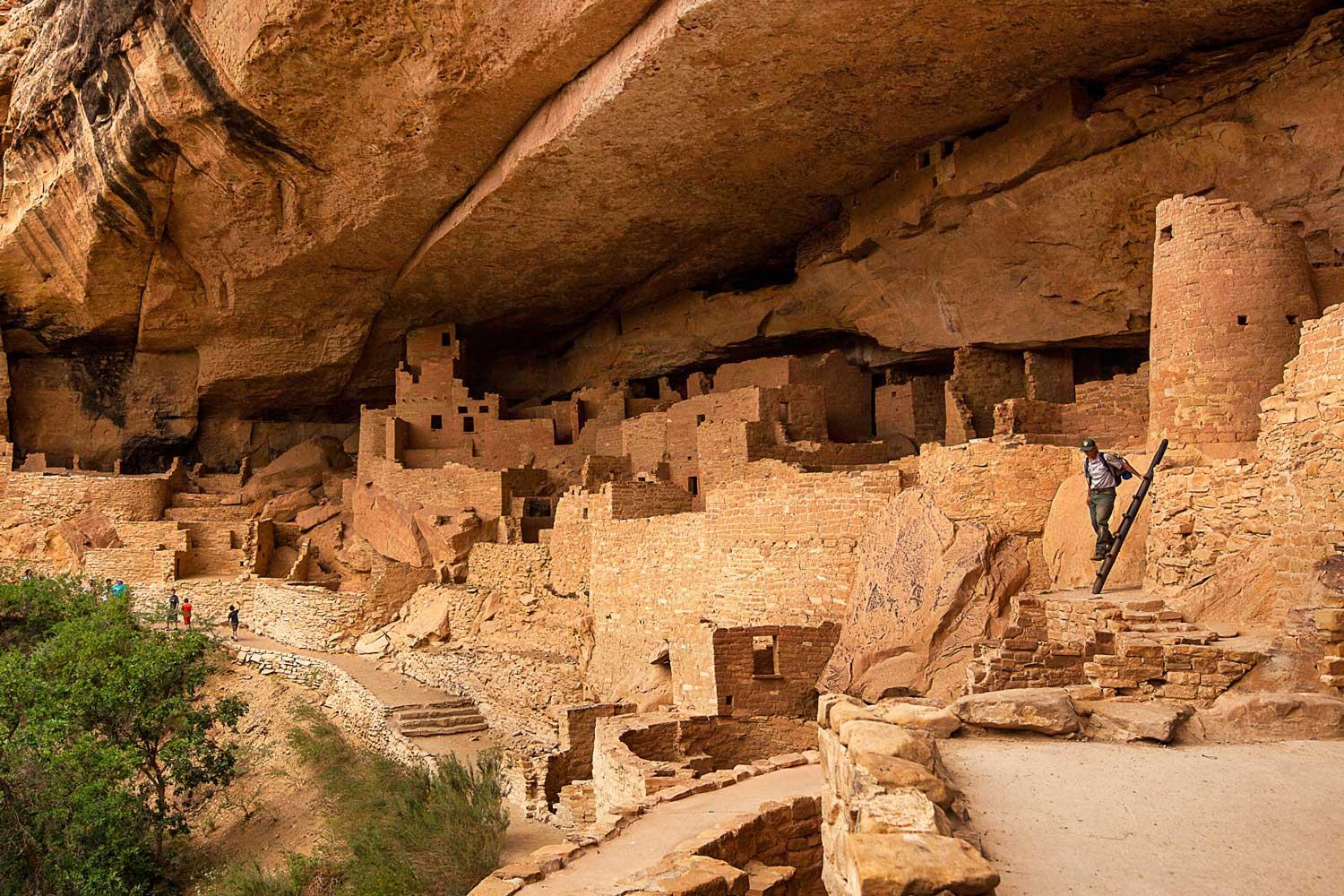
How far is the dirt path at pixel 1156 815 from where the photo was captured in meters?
3.19

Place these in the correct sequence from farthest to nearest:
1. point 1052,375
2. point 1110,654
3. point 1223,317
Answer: point 1052,375, point 1223,317, point 1110,654

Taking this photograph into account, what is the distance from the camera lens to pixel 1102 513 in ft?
26.5

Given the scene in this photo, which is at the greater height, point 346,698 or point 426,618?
point 426,618

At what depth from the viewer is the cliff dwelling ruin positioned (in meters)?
5.92

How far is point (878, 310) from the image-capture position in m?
17.4

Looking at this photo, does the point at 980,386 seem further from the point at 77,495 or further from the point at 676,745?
A: the point at 77,495

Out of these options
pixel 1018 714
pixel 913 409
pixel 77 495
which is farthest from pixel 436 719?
pixel 77 495

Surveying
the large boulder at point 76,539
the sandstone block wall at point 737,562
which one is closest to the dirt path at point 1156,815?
the sandstone block wall at point 737,562

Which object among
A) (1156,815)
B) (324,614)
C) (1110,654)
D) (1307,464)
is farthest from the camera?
(324,614)

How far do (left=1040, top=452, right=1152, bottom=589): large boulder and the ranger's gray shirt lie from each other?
588mm

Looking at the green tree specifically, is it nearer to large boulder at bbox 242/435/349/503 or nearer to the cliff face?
the cliff face

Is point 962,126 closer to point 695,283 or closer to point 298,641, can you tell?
point 695,283

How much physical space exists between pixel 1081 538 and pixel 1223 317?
2100mm

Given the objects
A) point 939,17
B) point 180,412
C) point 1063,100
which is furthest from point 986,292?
point 180,412
